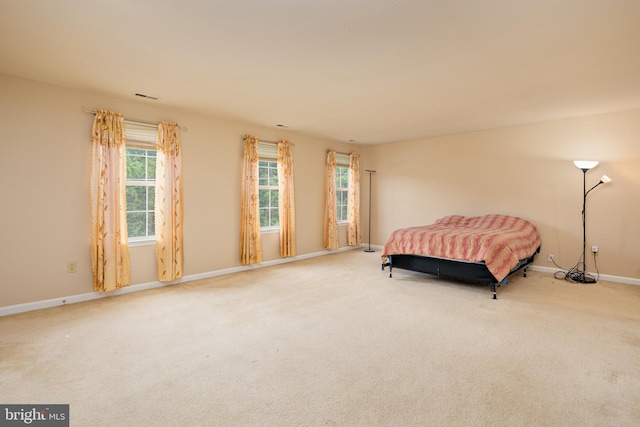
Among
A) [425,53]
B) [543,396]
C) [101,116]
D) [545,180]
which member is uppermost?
[425,53]

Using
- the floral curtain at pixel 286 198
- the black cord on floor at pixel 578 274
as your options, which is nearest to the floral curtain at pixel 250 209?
the floral curtain at pixel 286 198

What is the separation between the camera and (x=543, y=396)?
189cm

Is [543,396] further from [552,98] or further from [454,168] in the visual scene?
[454,168]

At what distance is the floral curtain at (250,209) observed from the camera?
503 cm

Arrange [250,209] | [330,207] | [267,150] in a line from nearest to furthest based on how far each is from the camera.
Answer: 1. [250,209]
2. [267,150]
3. [330,207]

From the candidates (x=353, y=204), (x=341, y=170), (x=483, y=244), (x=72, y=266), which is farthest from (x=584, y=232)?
(x=72, y=266)

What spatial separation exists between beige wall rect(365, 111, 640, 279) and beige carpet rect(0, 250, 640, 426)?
967 millimetres

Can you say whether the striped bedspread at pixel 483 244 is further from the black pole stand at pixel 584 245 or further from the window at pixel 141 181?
the window at pixel 141 181

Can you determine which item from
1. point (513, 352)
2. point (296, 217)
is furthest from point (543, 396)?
point (296, 217)

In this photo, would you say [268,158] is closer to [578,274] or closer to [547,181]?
[547,181]

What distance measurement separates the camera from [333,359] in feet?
7.64

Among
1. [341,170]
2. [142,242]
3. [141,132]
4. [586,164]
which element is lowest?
[142,242]

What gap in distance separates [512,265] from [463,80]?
221 cm

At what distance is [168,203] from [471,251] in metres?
3.90
